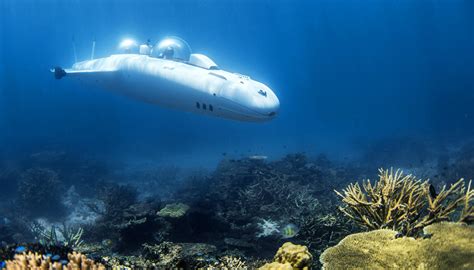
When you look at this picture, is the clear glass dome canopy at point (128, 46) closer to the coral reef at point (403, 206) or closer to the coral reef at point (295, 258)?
the coral reef at point (403, 206)

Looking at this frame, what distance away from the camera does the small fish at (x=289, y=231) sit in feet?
23.8

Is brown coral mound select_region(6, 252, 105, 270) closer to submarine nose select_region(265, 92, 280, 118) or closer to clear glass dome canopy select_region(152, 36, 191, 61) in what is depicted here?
submarine nose select_region(265, 92, 280, 118)

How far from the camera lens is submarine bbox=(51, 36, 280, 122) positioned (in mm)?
9477

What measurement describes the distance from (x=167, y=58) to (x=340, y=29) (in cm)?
11472

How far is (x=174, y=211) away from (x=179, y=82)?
15.2 feet

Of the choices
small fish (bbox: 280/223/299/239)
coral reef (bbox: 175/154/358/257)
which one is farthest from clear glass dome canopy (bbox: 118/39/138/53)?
small fish (bbox: 280/223/299/239)

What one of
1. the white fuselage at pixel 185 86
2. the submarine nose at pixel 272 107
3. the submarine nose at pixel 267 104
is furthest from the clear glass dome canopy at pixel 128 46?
the submarine nose at pixel 272 107

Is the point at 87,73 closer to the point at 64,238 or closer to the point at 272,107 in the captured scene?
the point at 64,238

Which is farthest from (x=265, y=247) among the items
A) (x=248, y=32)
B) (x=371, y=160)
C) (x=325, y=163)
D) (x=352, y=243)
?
(x=248, y=32)

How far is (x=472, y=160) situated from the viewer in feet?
56.9

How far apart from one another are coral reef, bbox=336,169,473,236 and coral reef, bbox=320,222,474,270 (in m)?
0.81

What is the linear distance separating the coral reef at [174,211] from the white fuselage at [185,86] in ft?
10.0

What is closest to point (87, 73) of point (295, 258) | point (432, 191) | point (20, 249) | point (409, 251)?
point (20, 249)

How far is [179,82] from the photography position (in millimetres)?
10898
